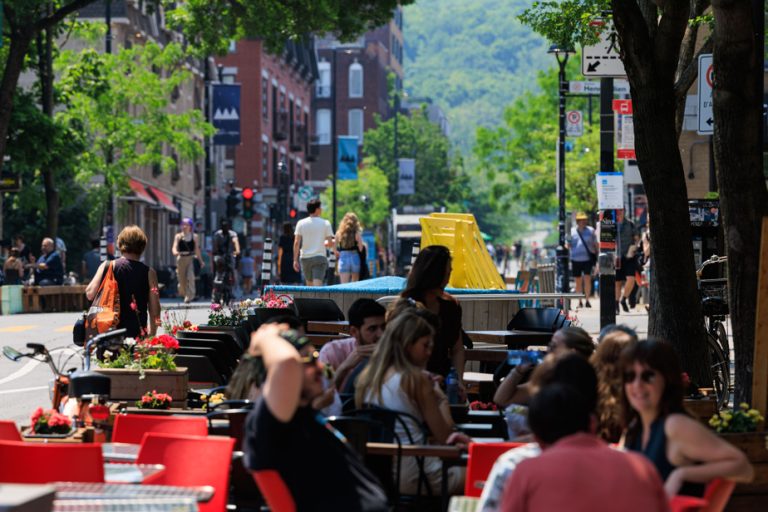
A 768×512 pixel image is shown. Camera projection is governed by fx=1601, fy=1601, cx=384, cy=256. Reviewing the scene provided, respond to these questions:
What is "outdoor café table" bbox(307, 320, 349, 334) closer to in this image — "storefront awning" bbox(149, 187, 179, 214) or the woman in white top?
the woman in white top

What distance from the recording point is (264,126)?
273 ft

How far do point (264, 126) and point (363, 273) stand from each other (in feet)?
192

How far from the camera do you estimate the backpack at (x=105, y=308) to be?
1254 cm

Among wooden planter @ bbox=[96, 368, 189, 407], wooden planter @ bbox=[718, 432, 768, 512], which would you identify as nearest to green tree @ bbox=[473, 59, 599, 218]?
wooden planter @ bbox=[96, 368, 189, 407]

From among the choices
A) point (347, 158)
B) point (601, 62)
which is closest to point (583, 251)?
point (601, 62)

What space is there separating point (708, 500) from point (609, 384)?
3.44 feet

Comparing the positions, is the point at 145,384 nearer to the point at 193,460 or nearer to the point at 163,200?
the point at 193,460

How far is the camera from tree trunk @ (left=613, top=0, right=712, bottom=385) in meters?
12.3

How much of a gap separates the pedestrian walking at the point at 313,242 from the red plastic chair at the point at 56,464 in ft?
58.3

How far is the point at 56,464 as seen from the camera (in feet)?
19.9

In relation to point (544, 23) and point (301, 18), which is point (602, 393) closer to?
point (544, 23)

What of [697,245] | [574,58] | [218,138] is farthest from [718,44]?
[574,58]

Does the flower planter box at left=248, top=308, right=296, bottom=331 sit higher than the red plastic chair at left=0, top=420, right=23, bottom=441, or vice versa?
the flower planter box at left=248, top=308, right=296, bottom=331

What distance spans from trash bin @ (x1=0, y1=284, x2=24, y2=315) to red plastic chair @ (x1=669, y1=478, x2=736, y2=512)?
3113 cm
